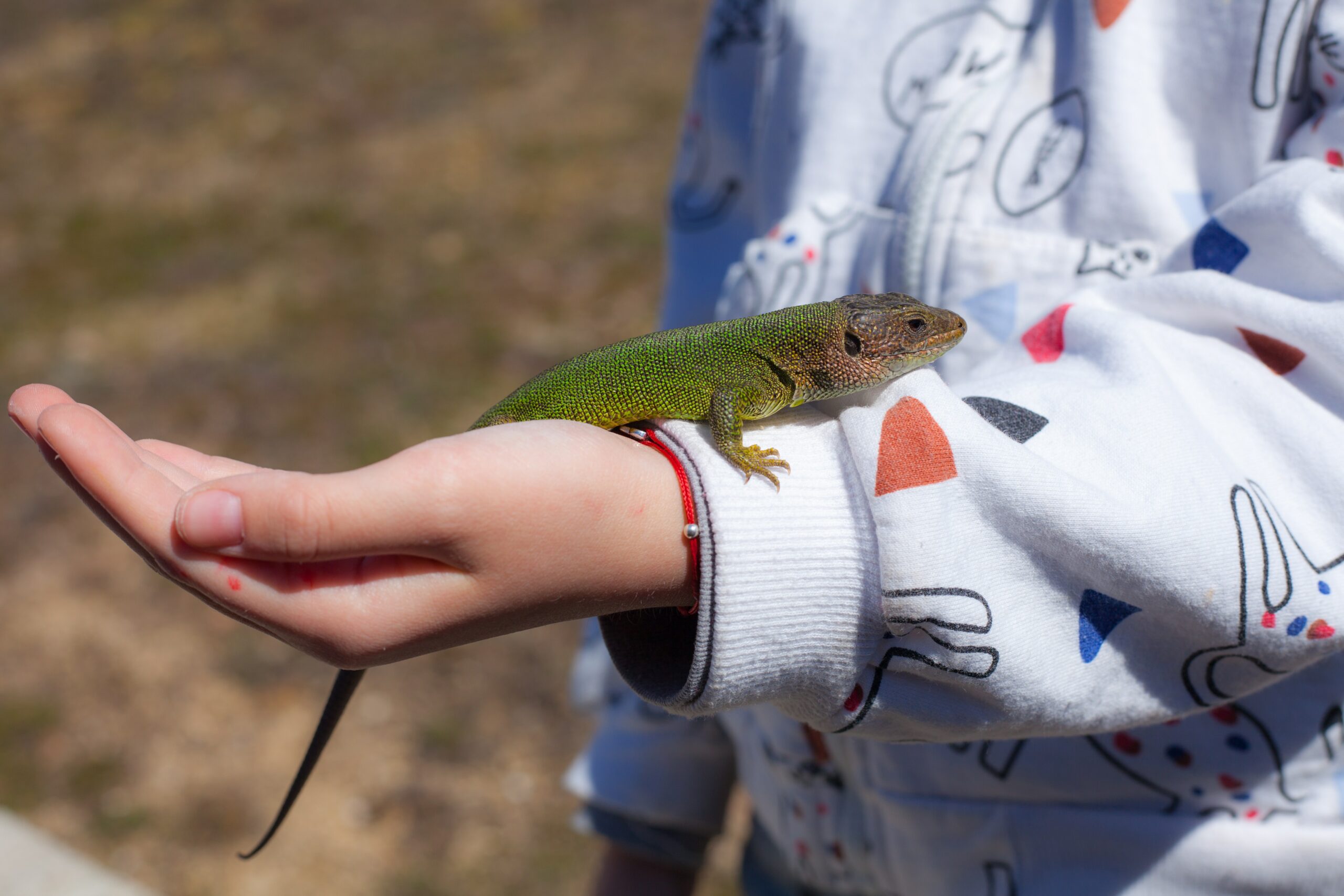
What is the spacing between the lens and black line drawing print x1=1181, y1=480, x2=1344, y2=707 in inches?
60.5

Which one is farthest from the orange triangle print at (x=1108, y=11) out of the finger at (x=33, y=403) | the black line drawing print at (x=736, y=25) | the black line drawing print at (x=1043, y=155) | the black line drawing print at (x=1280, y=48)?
the finger at (x=33, y=403)

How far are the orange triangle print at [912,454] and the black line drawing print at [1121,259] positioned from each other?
2.29ft

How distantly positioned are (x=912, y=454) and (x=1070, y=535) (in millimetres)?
284

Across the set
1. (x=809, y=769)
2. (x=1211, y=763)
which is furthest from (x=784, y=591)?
(x=1211, y=763)

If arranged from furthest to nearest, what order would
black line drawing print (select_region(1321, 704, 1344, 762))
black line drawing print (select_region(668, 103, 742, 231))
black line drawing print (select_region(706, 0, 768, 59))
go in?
black line drawing print (select_region(668, 103, 742, 231))
black line drawing print (select_region(706, 0, 768, 59))
black line drawing print (select_region(1321, 704, 1344, 762))

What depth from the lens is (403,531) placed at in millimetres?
1502

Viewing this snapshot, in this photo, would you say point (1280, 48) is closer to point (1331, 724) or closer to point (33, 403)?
point (1331, 724)

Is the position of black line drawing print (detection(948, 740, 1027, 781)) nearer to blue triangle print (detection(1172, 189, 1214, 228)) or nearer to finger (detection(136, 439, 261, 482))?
blue triangle print (detection(1172, 189, 1214, 228))

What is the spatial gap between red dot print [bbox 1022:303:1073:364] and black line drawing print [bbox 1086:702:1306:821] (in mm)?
792

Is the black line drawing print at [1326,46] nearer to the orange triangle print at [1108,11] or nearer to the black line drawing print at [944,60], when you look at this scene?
the orange triangle print at [1108,11]

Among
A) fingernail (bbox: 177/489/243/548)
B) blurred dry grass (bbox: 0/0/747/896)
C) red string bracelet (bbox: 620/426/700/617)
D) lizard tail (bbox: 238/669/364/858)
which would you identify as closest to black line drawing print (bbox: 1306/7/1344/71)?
red string bracelet (bbox: 620/426/700/617)

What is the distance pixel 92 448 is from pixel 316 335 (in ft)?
24.1

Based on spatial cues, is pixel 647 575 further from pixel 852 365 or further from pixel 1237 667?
pixel 1237 667

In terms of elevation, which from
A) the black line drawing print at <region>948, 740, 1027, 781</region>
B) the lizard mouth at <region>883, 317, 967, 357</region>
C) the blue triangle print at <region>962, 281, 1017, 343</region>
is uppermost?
the blue triangle print at <region>962, 281, 1017, 343</region>
